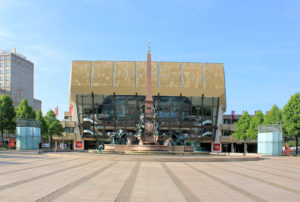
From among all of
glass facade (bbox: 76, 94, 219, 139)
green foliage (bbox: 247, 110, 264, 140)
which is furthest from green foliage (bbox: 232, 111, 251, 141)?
glass facade (bbox: 76, 94, 219, 139)

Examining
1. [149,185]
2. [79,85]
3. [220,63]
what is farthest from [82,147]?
[149,185]

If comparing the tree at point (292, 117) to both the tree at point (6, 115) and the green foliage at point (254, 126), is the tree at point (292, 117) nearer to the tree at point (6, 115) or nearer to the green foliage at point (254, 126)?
the green foliage at point (254, 126)

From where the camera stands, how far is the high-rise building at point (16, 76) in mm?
125812

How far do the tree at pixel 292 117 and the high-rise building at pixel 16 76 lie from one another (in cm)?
10322

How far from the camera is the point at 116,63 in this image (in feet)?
257

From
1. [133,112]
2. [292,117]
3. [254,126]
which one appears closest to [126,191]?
[292,117]

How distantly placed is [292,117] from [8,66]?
11318 cm

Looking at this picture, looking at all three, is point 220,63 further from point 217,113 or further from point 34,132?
point 34,132

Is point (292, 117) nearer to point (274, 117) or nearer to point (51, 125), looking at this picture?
point (274, 117)

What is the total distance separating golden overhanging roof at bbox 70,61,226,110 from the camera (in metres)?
77.1

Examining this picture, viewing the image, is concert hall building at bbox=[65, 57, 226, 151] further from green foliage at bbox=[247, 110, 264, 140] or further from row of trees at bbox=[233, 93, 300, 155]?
green foliage at bbox=[247, 110, 264, 140]

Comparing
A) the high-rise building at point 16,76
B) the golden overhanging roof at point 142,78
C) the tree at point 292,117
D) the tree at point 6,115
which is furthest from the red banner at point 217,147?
the high-rise building at point 16,76

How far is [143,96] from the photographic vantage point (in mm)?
79250

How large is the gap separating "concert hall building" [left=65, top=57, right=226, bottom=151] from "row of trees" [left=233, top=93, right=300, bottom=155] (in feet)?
43.0
